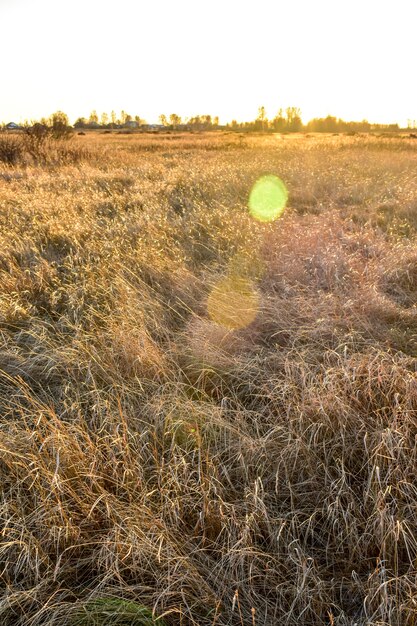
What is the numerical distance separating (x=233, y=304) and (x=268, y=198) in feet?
15.3

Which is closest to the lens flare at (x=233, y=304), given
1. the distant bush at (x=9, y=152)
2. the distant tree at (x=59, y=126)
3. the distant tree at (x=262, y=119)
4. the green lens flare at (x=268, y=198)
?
the green lens flare at (x=268, y=198)

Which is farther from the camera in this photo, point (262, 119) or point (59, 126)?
point (262, 119)

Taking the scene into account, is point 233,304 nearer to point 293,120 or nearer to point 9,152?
point 9,152

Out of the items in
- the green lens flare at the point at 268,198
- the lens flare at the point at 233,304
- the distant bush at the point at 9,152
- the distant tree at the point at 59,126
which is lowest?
the lens flare at the point at 233,304

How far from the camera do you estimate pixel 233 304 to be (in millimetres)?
3180

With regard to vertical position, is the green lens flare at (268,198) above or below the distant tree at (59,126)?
below

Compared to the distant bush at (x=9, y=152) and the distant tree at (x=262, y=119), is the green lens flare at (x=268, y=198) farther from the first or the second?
the distant tree at (x=262, y=119)

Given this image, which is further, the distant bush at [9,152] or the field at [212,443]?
the distant bush at [9,152]

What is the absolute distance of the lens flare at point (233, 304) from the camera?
300 cm

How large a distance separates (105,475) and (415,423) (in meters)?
1.45

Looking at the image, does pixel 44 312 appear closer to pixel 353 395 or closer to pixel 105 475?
pixel 105 475

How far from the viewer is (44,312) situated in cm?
340

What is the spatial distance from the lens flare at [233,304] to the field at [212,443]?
2cm

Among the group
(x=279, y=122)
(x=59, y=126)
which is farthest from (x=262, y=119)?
(x=59, y=126)
